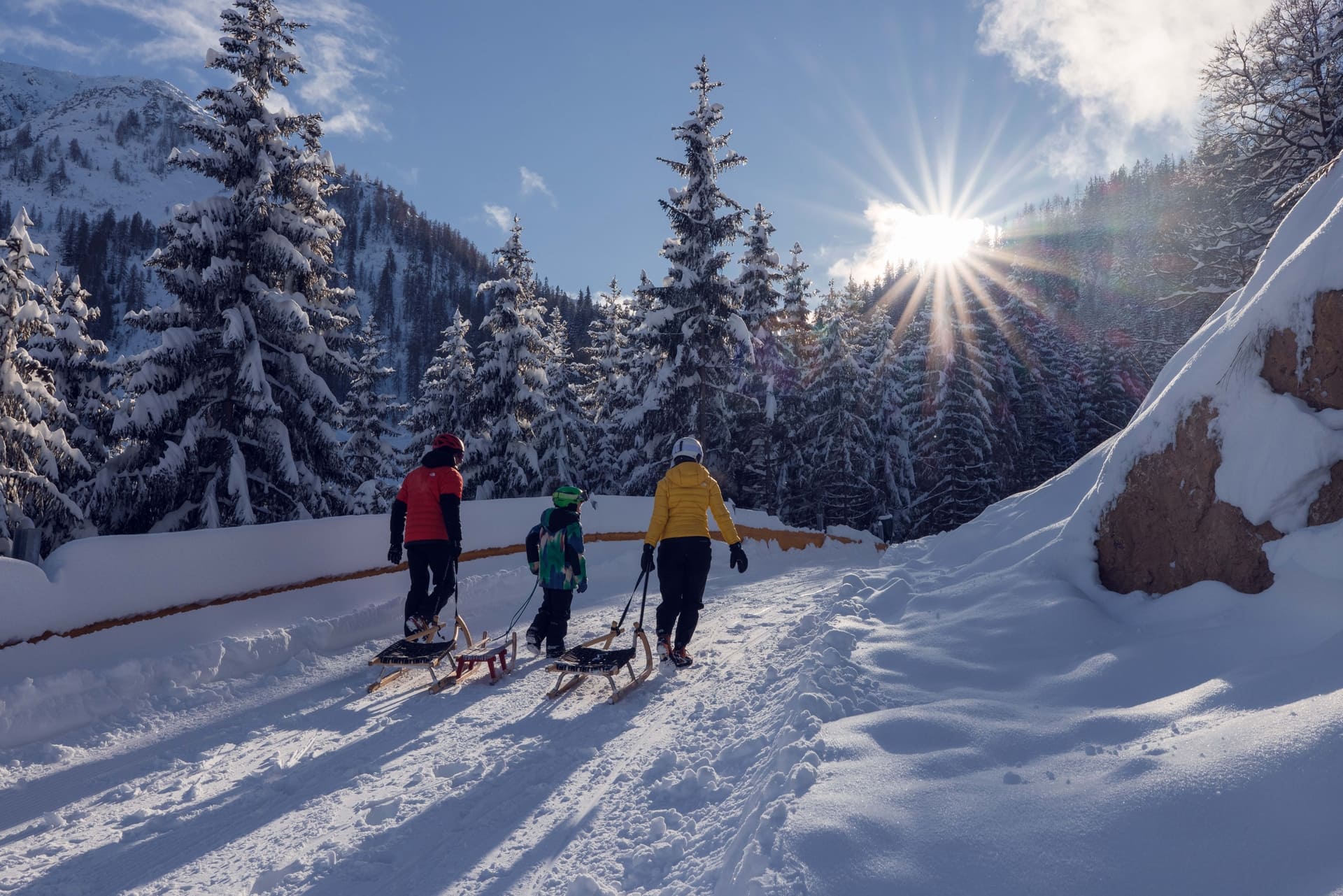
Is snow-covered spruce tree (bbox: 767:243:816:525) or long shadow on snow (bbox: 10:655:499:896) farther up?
snow-covered spruce tree (bbox: 767:243:816:525)

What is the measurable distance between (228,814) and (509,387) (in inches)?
870

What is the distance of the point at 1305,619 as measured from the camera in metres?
3.72

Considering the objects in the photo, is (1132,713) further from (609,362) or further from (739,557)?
(609,362)

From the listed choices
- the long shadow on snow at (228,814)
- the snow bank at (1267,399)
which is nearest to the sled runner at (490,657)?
the long shadow on snow at (228,814)

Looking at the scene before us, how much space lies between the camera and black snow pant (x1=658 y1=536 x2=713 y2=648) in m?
7.47

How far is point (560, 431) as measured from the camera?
100ft

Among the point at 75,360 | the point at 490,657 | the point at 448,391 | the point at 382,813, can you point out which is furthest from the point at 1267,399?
the point at 75,360

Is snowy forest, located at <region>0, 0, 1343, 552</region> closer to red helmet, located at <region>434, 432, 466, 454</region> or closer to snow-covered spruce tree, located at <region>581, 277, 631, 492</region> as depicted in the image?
snow-covered spruce tree, located at <region>581, 277, 631, 492</region>

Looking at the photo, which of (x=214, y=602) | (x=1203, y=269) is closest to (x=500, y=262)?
(x=214, y=602)

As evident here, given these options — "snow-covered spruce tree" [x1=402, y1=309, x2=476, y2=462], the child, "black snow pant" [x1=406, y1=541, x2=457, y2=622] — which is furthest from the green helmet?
"snow-covered spruce tree" [x1=402, y1=309, x2=476, y2=462]

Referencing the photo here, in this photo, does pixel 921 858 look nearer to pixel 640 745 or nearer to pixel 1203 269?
pixel 640 745

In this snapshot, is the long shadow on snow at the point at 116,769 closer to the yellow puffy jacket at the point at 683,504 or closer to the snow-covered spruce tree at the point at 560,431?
the yellow puffy jacket at the point at 683,504

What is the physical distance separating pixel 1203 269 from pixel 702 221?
1507cm

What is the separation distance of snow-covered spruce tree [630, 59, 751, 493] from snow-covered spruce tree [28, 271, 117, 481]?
1682 cm
